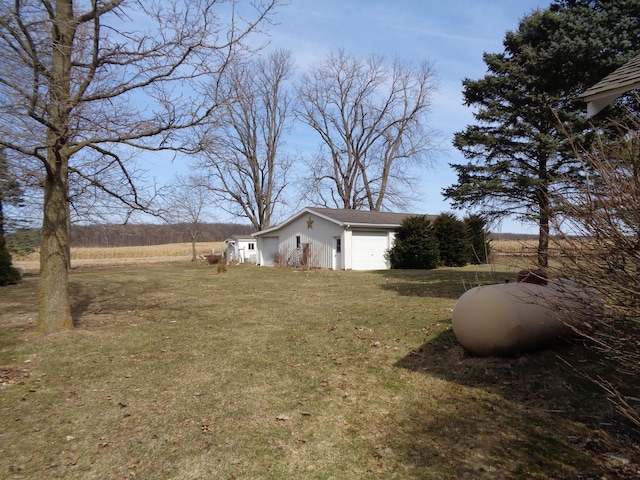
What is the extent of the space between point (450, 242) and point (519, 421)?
21.0m

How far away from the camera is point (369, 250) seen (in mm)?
23719

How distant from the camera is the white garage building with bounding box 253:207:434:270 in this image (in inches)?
909

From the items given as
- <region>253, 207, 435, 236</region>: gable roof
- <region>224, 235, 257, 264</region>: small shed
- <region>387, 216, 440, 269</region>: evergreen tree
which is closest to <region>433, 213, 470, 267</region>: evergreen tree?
<region>387, 216, 440, 269</region>: evergreen tree

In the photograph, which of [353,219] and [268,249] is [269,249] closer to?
[268,249]

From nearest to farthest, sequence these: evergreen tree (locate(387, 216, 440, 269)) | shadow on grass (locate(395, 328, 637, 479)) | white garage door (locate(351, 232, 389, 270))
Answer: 1. shadow on grass (locate(395, 328, 637, 479))
2. evergreen tree (locate(387, 216, 440, 269))
3. white garage door (locate(351, 232, 389, 270))

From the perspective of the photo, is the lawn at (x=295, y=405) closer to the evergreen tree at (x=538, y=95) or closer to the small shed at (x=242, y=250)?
the evergreen tree at (x=538, y=95)

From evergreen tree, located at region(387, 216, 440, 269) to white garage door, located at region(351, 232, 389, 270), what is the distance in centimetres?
69

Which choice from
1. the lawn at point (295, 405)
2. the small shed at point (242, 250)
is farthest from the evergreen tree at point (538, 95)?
the small shed at point (242, 250)

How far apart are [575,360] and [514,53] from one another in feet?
40.6

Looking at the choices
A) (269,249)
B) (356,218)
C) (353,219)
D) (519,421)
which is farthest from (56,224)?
(269,249)

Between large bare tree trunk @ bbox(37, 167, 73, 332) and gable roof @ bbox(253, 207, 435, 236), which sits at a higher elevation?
gable roof @ bbox(253, 207, 435, 236)

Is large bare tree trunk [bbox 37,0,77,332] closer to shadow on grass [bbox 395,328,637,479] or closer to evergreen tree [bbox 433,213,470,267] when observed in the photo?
shadow on grass [bbox 395,328,637,479]

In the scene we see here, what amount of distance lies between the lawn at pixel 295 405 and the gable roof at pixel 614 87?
376cm

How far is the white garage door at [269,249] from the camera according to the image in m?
29.2
